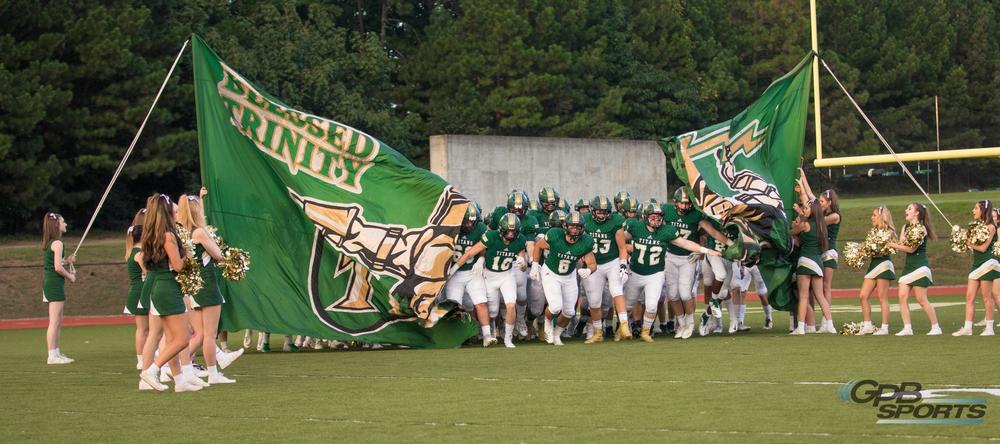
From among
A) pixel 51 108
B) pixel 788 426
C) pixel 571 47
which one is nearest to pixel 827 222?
pixel 788 426

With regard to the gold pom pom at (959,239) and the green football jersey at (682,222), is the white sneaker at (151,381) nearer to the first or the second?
the green football jersey at (682,222)

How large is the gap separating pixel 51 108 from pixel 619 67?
80.2ft

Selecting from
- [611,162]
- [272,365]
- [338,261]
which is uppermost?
[611,162]

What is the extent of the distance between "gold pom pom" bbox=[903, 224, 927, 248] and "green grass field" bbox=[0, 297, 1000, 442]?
43.3 inches

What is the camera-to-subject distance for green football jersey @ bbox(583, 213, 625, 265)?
52.1 ft

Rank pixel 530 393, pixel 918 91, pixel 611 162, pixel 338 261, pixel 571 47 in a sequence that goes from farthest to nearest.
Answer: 1. pixel 918 91
2. pixel 571 47
3. pixel 611 162
4. pixel 338 261
5. pixel 530 393

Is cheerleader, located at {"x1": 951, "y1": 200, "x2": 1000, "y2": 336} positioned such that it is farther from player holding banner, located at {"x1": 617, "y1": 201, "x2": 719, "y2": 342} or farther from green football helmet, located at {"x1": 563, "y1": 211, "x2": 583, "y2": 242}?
green football helmet, located at {"x1": 563, "y1": 211, "x2": 583, "y2": 242}

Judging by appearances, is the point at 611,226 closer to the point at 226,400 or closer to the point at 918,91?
the point at 226,400

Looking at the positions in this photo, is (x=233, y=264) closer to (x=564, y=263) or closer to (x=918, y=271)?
(x=564, y=263)

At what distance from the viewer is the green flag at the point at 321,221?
15352mm

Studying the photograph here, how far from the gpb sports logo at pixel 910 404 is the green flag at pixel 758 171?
5.74m

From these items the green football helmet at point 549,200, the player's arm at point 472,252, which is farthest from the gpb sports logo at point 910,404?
the green football helmet at point 549,200

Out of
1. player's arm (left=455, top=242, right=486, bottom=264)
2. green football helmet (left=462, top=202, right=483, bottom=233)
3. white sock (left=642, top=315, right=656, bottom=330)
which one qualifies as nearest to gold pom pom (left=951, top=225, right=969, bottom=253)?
white sock (left=642, top=315, right=656, bottom=330)

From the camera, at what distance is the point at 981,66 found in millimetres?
58219
